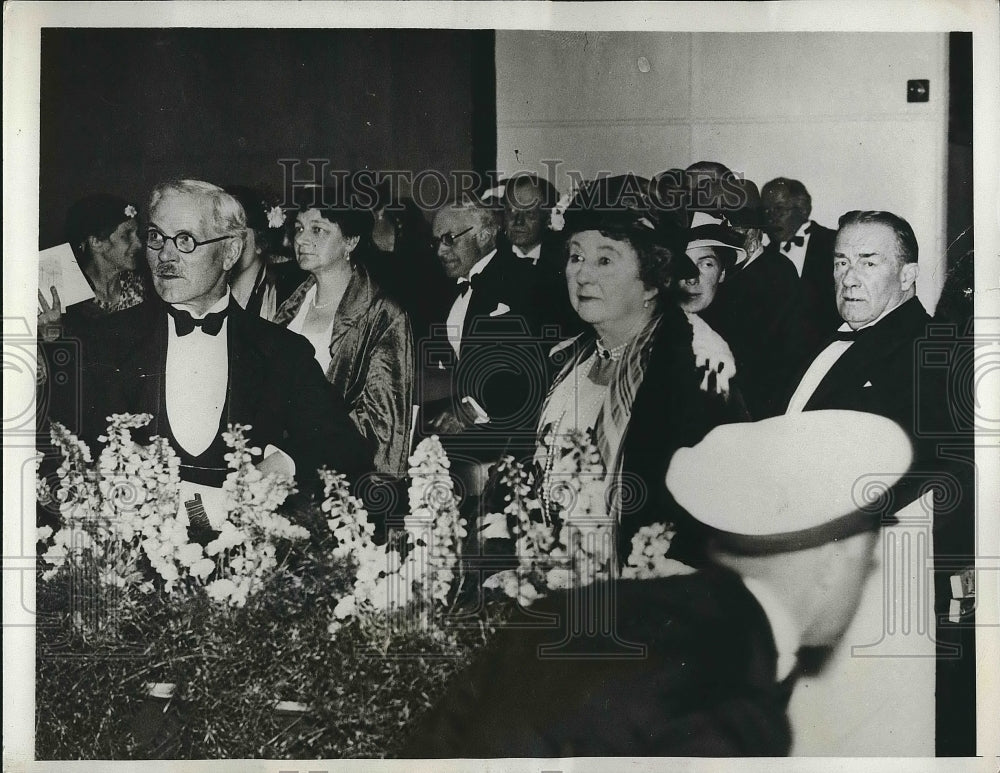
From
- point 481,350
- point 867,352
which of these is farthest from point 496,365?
point 867,352

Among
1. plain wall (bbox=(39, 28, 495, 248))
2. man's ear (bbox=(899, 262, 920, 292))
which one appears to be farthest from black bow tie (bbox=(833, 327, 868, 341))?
plain wall (bbox=(39, 28, 495, 248))

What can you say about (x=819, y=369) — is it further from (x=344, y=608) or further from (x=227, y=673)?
(x=227, y=673)

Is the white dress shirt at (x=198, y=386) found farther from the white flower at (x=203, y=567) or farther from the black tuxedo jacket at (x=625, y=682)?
the black tuxedo jacket at (x=625, y=682)

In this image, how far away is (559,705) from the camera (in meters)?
1.44

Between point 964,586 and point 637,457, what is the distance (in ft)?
2.25

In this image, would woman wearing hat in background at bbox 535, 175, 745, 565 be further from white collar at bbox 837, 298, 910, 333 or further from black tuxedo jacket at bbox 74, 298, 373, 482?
black tuxedo jacket at bbox 74, 298, 373, 482

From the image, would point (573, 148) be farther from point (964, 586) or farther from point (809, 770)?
point (809, 770)

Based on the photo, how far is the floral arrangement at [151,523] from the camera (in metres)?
1.43

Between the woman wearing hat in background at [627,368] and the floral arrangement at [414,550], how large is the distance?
0.66 ft

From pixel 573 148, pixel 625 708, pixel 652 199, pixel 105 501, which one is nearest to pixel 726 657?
pixel 625 708

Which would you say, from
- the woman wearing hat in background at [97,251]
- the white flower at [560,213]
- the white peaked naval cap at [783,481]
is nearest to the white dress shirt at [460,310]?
the white flower at [560,213]

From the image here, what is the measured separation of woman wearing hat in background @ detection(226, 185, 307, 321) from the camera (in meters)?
1.45

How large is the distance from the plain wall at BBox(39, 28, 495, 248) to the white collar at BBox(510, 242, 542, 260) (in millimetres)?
188

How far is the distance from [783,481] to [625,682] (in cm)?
49
